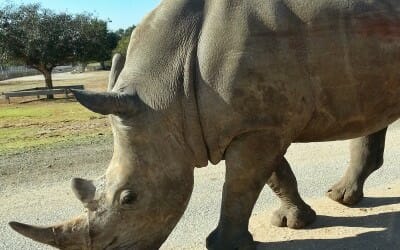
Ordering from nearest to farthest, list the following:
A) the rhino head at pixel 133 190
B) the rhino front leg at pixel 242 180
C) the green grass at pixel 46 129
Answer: the rhino head at pixel 133 190, the rhino front leg at pixel 242 180, the green grass at pixel 46 129

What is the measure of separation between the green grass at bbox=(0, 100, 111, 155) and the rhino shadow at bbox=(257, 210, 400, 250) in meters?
6.21

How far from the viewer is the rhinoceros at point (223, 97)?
10.3 feet

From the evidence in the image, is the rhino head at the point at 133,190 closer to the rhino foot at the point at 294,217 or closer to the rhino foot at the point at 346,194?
the rhino foot at the point at 294,217

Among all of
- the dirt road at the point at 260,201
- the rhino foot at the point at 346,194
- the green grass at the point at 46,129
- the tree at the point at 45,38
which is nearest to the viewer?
the dirt road at the point at 260,201

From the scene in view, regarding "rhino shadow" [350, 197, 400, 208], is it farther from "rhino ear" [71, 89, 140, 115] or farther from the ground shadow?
"rhino ear" [71, 89, 140, 115]

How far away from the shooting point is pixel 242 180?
3.32 meters

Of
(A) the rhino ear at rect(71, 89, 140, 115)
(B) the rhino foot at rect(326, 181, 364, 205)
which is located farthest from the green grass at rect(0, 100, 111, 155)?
(A) the rhino ear at rect(71, 89, 140, 115)

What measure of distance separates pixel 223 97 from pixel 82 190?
39.2 inches

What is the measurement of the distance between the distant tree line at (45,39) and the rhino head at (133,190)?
82.6 ft

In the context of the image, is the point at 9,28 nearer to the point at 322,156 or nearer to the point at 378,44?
the point at 322,156

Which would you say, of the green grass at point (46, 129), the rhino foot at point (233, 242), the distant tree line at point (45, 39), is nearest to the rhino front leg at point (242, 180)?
the rhino foot at point (233, 242)

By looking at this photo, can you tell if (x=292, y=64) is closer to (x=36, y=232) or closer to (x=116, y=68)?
(x=116, y=68)

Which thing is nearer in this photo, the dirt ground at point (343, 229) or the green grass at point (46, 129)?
the dirt ground at point (343, 229)

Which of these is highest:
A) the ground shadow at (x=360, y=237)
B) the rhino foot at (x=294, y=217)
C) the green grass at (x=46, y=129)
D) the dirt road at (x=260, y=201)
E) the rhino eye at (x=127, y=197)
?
the rhino eye at (x=127, y=197)
